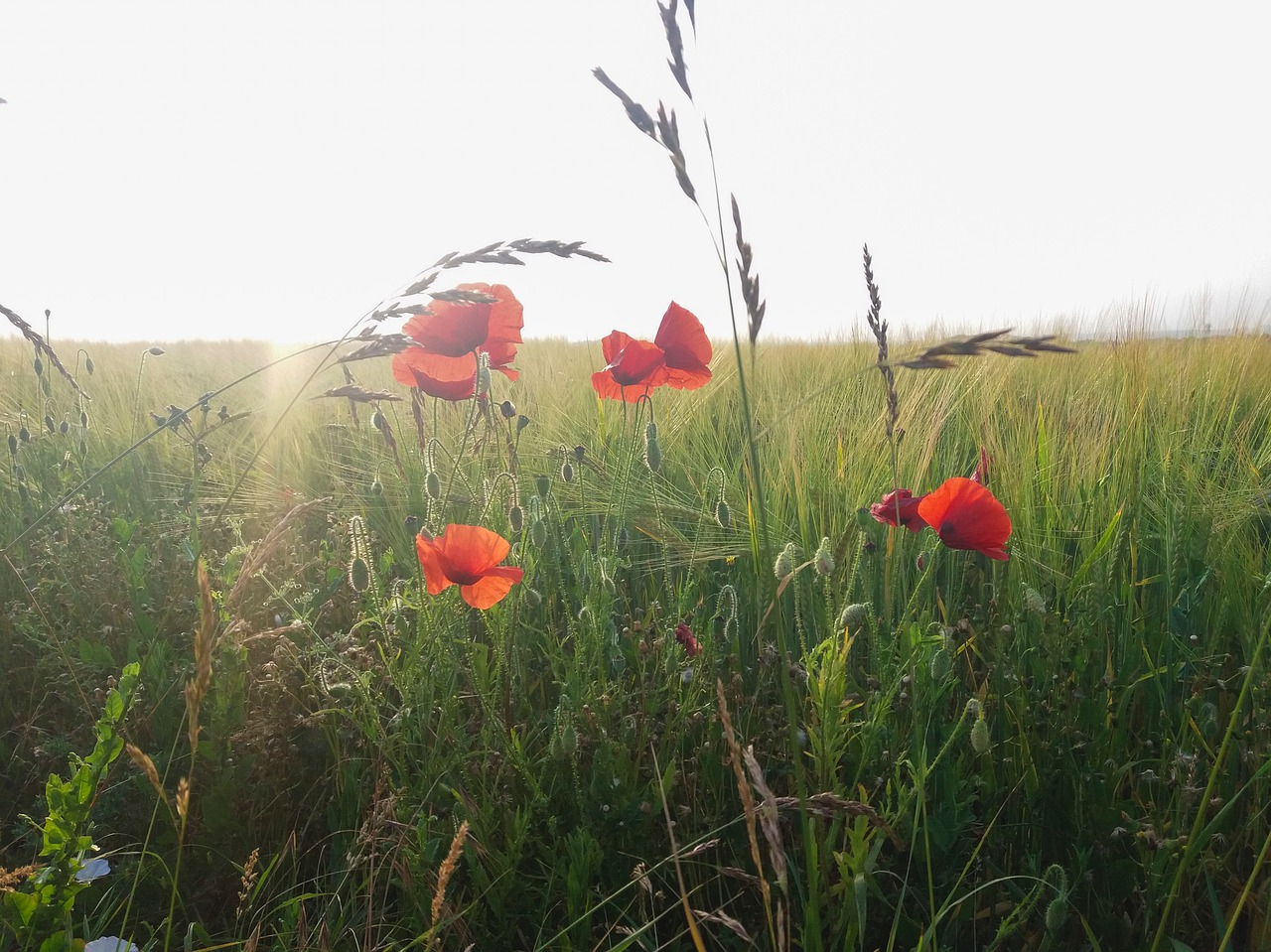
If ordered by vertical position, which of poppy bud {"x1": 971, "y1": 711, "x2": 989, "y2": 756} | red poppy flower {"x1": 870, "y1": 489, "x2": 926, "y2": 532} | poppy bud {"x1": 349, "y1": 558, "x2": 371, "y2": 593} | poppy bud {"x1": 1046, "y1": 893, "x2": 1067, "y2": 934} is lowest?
poppy bud {"x1": 1046, "y1": 893, "x2": 1067, "y2": 934}

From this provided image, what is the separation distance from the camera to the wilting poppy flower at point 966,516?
1.10 meters

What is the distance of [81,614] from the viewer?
5.17 ft

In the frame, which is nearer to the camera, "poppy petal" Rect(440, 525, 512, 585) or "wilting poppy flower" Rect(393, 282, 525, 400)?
"poppy petal" Rect(440, 525, 512, 585)

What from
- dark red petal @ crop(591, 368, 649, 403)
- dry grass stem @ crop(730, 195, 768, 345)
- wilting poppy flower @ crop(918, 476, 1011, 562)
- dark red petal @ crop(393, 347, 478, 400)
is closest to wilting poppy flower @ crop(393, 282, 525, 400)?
dark red petal @ crop(393, 347, 478, 400)

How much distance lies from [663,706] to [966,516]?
0.51 m

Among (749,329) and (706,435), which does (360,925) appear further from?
(706,435)

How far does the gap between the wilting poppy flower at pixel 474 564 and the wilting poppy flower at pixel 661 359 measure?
0.46 m

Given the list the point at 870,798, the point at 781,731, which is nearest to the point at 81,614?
the point at 781,731

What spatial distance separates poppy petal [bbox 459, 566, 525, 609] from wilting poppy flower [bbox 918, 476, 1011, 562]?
21.1 inches

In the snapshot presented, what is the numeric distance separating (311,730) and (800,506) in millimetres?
892

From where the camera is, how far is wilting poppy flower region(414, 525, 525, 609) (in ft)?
3.64

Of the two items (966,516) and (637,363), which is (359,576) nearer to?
(637,363)

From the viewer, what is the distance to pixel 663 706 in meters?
1.26

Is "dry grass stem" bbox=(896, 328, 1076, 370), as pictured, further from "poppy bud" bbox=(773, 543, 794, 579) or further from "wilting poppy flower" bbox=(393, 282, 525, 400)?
"wilting poppy flower" bbox=(393, 282, 525, 400)
